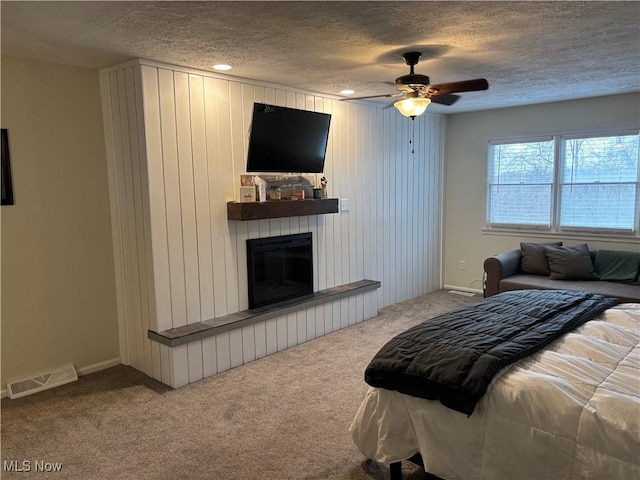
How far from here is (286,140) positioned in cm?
411

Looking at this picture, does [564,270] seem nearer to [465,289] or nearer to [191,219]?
[465,289]

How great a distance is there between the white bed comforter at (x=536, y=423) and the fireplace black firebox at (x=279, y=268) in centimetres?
200

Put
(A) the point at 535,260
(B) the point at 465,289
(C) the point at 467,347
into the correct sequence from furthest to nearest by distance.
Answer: (B) the point at 465,289 < (A) the point at 535,260 < (C) the point at 467,347

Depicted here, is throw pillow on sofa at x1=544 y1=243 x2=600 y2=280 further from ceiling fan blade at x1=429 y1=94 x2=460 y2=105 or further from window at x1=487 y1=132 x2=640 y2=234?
ceiling fan blade at x1=429 y1=94 x2=460 y2=105

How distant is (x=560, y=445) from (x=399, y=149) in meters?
4.27

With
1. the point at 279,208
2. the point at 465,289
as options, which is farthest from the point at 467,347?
the point at 465,289

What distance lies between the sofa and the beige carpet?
1.86 metres

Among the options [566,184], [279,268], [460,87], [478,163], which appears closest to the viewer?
[460,87]

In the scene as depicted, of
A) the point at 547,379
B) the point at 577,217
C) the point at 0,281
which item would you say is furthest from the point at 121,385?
the point at 577,217

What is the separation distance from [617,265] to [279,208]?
11.5ft

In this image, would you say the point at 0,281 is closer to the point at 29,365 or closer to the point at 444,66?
the point at 29,365

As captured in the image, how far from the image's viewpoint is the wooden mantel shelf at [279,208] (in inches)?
148

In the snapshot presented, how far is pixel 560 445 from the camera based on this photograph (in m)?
1.72

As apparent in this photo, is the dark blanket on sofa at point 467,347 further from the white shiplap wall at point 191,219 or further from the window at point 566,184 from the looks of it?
the window at point 566,184
